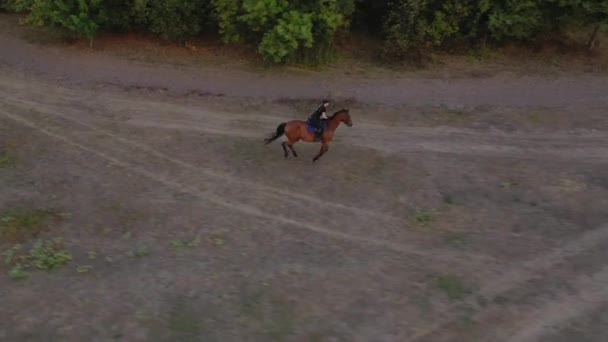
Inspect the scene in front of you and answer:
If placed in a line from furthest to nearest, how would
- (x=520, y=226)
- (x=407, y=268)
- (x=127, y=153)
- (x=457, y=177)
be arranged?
1. (x=127, y=153)
2. (x=457, y=177)
3. (x=520, y=226)
4. (x=407, y=268)

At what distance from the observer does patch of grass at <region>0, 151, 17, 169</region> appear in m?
12.6

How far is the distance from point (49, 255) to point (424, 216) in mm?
6279

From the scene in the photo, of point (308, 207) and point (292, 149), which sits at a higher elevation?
point (292, 149)

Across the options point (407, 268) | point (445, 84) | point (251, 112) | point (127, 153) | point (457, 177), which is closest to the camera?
point (407, 268)

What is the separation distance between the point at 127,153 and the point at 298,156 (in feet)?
12.0

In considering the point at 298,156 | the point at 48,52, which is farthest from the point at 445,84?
the point at 48,52

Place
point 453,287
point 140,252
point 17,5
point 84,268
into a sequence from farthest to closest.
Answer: point 17,5 < point 140,252 < point 84,268 < point 453,287

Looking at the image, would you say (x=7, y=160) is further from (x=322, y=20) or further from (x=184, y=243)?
(x=322, y=20)

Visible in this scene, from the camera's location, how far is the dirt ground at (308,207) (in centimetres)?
820

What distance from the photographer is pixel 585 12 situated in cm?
1809

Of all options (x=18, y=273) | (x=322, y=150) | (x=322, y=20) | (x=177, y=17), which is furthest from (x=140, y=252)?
(x=177, y=17)

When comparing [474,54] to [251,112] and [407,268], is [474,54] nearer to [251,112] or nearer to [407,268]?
[251,112]

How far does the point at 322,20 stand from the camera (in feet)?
58.3

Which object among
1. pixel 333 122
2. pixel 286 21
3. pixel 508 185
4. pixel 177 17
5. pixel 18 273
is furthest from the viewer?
pixel 177 17
